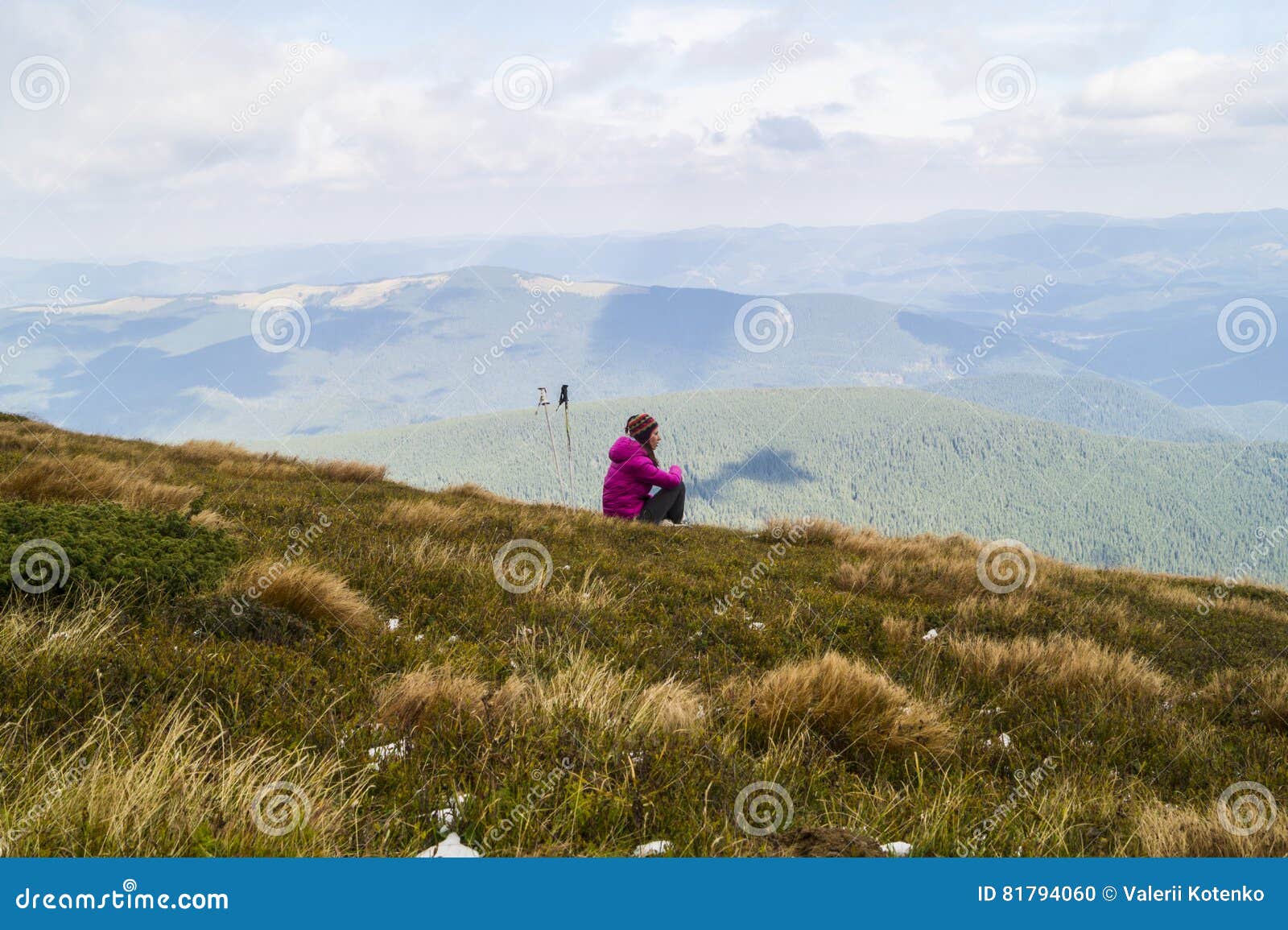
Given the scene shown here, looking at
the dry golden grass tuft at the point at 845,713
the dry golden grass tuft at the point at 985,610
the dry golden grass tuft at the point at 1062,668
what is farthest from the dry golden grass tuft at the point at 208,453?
the dry golden grass tuft at the point at 1062,668

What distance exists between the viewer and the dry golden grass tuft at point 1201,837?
115 inches

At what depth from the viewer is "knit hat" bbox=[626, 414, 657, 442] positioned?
13336mm

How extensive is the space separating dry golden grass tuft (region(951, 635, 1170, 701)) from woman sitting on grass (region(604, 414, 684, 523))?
7723mm

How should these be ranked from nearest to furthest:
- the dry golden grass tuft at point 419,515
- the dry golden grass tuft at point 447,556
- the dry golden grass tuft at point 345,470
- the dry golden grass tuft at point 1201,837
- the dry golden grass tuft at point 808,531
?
the dry golden grass tuft at point 1201,837
the dry golden grass tuft at point 447,556
the dry golden grass tuft at point 419,515
the dry golden grass tuft at point 808,531
the dry golden grass tuft at point 345,470

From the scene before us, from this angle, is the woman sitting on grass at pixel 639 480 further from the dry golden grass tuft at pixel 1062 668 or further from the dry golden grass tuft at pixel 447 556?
the dry golden grass tuft at pixel 1062 668

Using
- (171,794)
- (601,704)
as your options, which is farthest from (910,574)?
(171,794)

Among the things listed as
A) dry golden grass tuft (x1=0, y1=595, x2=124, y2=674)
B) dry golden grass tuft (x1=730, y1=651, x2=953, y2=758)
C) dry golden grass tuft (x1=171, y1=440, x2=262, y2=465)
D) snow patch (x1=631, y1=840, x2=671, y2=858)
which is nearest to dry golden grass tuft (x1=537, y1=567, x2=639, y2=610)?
dry golden grass tuft (x1=730, y1=651, x2=953, y2=758)

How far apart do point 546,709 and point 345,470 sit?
46.6 ft

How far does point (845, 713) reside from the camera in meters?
4.01

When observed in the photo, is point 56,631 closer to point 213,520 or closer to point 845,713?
point 213,520

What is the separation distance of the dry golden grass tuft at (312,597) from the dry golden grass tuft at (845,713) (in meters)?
2.56

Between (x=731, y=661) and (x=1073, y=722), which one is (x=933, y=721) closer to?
(x=1073, y=722)

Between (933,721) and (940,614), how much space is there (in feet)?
12.3

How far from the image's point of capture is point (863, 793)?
123 inches
